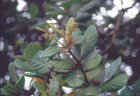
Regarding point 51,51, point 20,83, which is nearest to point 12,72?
point 20,83

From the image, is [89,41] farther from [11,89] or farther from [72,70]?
[11,89]

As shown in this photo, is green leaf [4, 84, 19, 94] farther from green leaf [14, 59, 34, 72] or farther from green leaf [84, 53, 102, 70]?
green leaf [84, 53, 102, 70]

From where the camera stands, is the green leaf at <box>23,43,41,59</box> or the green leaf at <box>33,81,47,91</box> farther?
the green leaf at <box>23,43,41,59</box>

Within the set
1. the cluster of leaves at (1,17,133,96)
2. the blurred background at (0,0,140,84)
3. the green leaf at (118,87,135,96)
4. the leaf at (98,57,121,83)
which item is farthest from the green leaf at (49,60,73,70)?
the blurred background at (0,0,140,84)

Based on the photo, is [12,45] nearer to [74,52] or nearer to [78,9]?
[78,9]

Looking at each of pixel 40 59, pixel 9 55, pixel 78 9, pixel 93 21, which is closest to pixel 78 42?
pixel 40 59

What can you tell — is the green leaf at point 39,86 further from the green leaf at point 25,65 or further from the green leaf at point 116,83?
the green leaf at point 116,83
